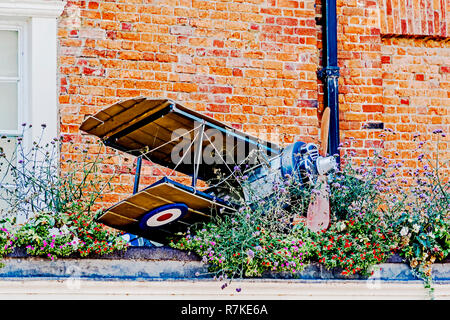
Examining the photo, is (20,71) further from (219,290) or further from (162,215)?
(219,290)

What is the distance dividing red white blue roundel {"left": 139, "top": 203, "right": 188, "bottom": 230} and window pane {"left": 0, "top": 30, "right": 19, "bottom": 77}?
7.58ft

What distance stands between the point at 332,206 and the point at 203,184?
1771 mm

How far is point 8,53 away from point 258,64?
241 cm

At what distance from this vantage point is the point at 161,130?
6652 mm

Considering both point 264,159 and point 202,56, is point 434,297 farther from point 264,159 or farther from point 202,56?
point 202,56

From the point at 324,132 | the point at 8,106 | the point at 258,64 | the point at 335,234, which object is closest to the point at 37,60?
the point at 8,106

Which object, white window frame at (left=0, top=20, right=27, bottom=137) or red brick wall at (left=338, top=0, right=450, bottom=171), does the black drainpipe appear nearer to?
red brick wall at (left=338, top=0, right=450, bottom=171)

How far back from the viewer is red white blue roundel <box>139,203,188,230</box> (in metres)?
6.18

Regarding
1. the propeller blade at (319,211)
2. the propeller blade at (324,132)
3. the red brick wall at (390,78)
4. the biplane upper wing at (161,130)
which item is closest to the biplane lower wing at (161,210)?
the biplane upper wing at (161,130)

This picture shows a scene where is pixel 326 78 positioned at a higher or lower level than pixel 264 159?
higher

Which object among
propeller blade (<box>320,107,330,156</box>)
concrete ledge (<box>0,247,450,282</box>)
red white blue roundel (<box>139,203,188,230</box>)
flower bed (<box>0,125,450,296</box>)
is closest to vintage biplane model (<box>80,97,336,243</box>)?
red white blue roundel (<box>139,203,188,230</box>)

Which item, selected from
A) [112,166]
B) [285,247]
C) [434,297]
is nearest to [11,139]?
[112,166]

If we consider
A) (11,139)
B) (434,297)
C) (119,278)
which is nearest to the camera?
(119,278)
